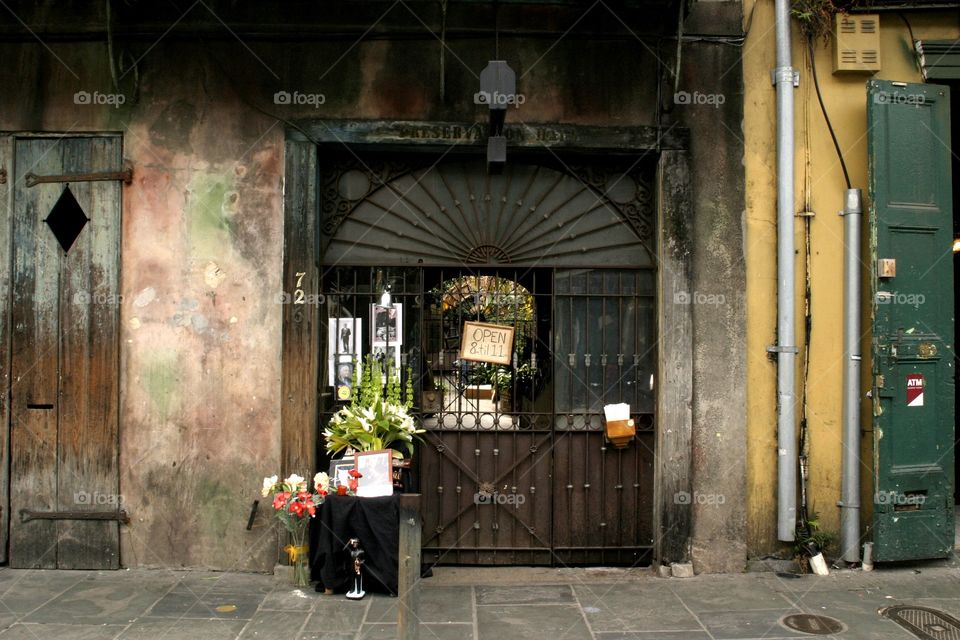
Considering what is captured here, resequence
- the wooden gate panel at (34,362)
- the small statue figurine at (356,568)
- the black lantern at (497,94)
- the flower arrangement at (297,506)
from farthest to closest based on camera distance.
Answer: the wooden gate panel at (34,362)
the flower arrangement at (297,506)
the small statue figurine at (356,568)
the black lantern at (497,94)

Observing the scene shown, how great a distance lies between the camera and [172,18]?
616 cm

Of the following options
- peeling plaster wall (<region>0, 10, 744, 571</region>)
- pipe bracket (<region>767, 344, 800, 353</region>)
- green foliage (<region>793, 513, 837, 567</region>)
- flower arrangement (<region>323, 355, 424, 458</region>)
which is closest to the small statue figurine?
flower arrangement (<region>323, 355, 424, 458</region>)

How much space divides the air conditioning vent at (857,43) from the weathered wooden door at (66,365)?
20.0ft

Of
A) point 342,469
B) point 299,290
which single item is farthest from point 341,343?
point 342,469

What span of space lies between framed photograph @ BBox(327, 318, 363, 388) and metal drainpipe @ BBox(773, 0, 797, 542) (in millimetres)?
3522

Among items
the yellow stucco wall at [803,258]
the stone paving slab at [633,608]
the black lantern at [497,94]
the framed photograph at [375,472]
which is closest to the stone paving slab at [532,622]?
the stone paving slab at [633,608]

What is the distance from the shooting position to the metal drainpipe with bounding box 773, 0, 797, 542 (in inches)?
242

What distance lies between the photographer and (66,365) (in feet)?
20.3

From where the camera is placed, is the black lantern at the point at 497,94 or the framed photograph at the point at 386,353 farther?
the framed photograph at the point at 386,353

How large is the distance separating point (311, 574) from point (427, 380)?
182 centimetres

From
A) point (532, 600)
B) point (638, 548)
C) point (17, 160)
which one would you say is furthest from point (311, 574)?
point (17, 160)

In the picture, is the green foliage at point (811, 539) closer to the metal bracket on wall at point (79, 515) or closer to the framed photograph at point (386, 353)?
the framed photograph at point (386, 353)

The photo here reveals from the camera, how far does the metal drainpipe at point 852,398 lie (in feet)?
20.3

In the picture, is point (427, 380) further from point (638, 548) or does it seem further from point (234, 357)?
point (638, 548)
